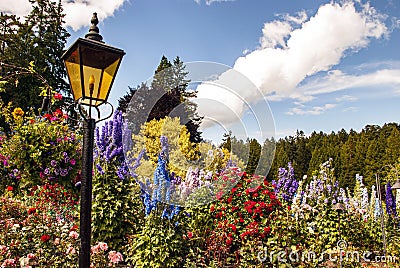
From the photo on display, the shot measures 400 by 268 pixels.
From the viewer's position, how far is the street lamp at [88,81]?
74.7 inches

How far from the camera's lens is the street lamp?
74.7 inches

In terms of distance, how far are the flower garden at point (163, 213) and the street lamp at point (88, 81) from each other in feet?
3.77

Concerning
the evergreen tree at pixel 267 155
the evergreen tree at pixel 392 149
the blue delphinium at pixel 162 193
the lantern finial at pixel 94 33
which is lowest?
the blue delphinium at pixel 162 193

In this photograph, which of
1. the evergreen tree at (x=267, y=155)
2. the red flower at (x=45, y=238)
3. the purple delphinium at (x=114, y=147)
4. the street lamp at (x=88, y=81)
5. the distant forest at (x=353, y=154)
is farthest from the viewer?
the distant forest at (x=353, y=154)

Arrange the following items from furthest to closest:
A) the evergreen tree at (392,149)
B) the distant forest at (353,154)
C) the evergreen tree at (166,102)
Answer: the distant forest at (353,154)
the evergreen tree at (392,149)
the evergreen tree at (166,102)

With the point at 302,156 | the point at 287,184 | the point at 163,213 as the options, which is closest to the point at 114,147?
the point at 163,213

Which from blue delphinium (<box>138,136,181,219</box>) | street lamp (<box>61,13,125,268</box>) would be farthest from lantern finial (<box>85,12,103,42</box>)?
blue delphinium (<box>138,136,181,219</box>)

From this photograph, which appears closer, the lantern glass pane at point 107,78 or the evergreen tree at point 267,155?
the lantern glass pane at point 107,78

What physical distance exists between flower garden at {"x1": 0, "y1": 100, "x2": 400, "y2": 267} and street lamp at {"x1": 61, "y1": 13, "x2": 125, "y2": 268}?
1.15 m

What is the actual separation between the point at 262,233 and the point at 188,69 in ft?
6.25

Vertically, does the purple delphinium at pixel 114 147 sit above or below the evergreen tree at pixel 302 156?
below

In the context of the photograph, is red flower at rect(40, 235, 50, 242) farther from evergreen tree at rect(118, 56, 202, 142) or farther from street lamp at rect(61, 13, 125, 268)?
evergreen tree at rect(118, 56, 202, 142)

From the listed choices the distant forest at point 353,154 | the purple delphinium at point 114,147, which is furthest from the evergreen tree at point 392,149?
the purple delphinium at point 114,147

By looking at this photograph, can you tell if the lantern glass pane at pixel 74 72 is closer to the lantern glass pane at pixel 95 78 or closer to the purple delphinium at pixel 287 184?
the lantern glass pane at pixel 95 78
